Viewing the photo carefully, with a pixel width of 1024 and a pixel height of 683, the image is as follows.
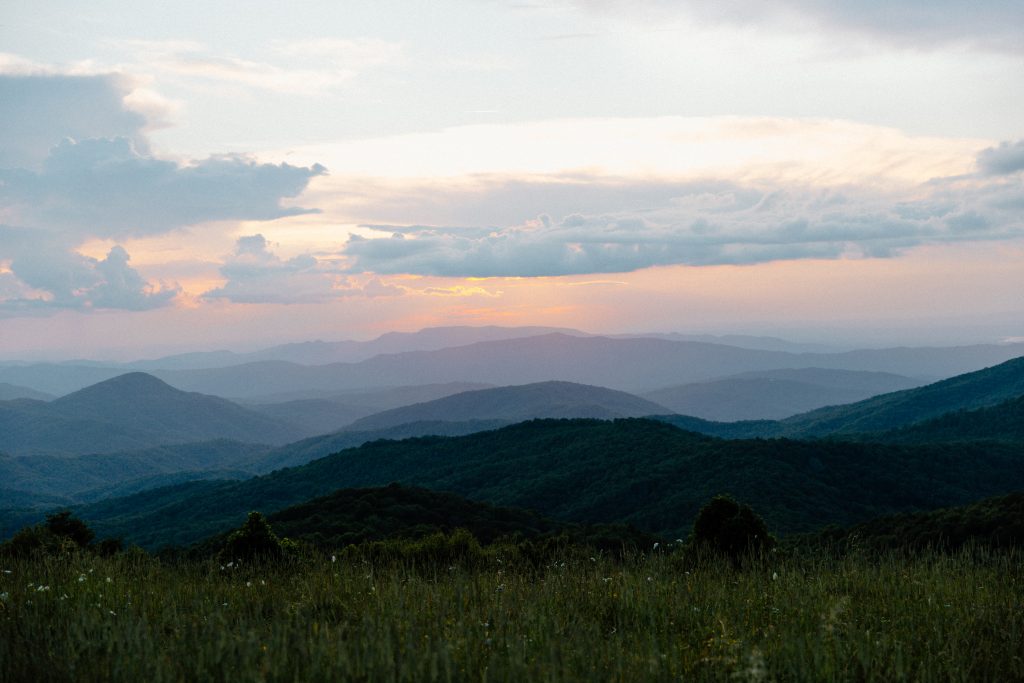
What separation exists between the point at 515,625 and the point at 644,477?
10320 centimetres

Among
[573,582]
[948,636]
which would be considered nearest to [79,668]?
[573,582]

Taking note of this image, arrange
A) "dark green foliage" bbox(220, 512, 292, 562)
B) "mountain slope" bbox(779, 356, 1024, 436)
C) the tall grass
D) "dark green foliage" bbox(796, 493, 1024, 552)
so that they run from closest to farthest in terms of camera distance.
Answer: the tall grass, "dark green foliage" bbox(220, 512, 292, 562), "dark green foliage" bbox(796, 493, 1024, 552), "mountain slope" bbox(779, 356, 1024, 436)

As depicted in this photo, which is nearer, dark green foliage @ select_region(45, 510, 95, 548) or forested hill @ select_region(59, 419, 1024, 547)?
dark green foliage @ select_region(45, 510, 95, 548)

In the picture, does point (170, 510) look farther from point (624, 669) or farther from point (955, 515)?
point (624, 669)

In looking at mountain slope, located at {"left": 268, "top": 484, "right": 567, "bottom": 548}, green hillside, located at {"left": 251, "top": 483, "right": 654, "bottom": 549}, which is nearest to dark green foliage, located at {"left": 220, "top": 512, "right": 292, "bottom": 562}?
green hillside, located at {"left": 251, "top": 483, "right": 654, "bottom": 549}

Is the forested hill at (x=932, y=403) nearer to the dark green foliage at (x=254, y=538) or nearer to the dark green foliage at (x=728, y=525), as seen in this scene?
the dark green foliage at (x=728, y=525)

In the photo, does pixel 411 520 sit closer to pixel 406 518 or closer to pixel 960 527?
pixel 406 518

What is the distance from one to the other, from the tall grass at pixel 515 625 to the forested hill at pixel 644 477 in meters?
74.7

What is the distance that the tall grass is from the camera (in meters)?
5.52

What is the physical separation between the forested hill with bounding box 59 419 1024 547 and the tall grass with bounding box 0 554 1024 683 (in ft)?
245

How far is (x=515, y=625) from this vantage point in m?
6.96

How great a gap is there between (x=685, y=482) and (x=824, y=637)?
329 ft

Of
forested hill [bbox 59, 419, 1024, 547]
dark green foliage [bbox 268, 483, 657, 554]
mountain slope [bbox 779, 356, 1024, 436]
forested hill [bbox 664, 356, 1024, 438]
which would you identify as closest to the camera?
dark green foliage [bbox 268, 483, 657, 554]

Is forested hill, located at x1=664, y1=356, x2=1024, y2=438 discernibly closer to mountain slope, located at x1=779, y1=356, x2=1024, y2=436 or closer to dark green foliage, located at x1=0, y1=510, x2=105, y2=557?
mountain slope, located at x1=779, y1=356, x2=1024, y2=436
